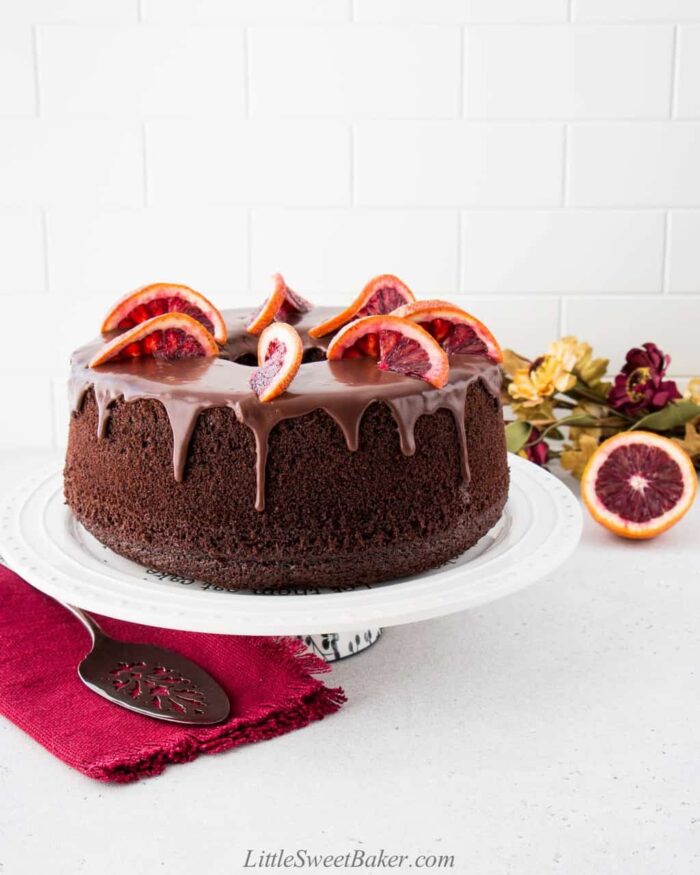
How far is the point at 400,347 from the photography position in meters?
1.60

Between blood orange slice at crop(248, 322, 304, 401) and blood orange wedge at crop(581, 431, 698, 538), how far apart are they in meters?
0.95

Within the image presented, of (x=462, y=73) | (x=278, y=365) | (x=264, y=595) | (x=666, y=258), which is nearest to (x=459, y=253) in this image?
(x=462, y=73)

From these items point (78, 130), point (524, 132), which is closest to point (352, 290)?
point (524, 132)

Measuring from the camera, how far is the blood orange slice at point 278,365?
147cm

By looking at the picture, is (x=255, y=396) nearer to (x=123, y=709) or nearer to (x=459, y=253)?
(x=123, y=709)

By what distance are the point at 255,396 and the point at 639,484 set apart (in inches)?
43.4

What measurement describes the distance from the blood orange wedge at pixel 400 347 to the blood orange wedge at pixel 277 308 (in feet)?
0.91

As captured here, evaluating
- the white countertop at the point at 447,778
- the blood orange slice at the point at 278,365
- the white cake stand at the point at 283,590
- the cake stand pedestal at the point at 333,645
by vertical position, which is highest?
the blood orange slice at the point at 278,365

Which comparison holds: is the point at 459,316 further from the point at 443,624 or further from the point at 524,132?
the point at 524,132

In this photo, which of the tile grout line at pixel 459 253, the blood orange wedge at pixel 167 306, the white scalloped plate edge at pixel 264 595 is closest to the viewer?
the white scalloped plate edge at pixel 264 595

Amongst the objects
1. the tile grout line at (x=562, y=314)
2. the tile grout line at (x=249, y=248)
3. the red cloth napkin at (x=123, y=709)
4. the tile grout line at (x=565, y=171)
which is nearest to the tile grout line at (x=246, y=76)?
the tile grout line at (x=249, y=248)

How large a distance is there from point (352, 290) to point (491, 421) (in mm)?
1191

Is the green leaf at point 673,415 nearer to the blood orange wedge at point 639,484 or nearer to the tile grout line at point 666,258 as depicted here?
the blood orange wedge at point 639,484

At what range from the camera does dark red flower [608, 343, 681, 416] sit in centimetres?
249
